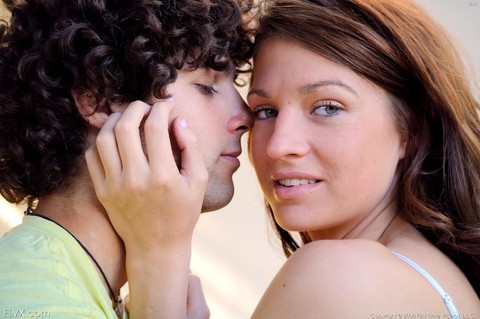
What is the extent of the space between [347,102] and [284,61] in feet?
0.58

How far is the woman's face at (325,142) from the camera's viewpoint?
1634mm

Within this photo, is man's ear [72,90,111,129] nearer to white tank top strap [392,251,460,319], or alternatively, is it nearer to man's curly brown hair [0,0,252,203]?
man's curly brown hair [0,0,252,203]

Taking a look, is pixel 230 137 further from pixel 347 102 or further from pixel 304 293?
pixel 304 293

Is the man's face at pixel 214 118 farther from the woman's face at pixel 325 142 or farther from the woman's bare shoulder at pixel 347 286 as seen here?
the woman's bare shoulder at pixel 347 286

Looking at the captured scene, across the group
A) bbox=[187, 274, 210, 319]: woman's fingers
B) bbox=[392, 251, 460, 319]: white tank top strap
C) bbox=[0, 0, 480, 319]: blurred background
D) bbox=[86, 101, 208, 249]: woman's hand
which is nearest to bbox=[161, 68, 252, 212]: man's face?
bbox=[86, 101, 208, 249]: woman's hand

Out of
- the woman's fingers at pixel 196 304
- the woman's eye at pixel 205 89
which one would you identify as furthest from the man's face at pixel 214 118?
the woman's fingers at pixel 196 304

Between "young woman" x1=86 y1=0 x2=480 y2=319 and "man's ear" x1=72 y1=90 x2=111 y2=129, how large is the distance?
1.16 feet

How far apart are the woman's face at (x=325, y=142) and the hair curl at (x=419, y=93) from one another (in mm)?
39

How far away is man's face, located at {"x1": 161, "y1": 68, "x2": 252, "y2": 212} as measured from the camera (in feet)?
5.46

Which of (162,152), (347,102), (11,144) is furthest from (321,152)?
(11,144)

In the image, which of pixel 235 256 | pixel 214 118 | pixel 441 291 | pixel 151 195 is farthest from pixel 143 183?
pixel 235 256

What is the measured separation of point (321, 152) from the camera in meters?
1.64

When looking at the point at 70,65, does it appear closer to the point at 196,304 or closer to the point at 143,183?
the point at 143,183

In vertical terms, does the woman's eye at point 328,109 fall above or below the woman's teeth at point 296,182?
above
